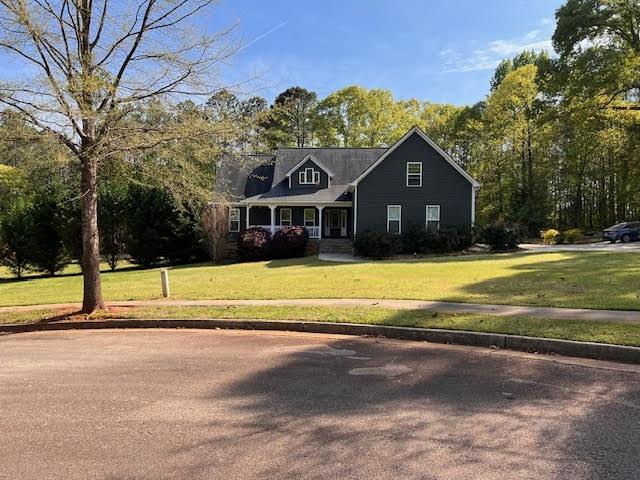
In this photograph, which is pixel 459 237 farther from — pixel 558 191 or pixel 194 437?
pixel 558 191

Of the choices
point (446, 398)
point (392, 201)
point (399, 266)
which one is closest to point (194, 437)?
point (446, 398)

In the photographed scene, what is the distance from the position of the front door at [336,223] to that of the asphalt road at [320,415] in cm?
2989

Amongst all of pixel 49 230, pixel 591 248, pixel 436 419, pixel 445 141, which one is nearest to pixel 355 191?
pixel 591 248

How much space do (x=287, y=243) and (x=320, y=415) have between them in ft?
88.3

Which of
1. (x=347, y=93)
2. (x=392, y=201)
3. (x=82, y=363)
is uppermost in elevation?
(x=347, y=93)

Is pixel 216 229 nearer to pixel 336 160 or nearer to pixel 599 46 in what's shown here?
pixel 336 160

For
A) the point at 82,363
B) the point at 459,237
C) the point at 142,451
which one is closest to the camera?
the point at 142,451

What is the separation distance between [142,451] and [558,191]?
57701mm

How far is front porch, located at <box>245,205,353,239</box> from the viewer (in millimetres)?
36750

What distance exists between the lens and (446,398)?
573 cm

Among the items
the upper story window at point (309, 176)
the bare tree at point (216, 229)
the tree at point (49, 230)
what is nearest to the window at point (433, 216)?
the upper story window at point (309, 176)

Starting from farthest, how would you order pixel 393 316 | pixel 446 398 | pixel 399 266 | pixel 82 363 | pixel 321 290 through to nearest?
1. pixel 399 266
2. pixel 321 290
3. pixel 393 316
4. pixel 82 363
5. pixel 446 398

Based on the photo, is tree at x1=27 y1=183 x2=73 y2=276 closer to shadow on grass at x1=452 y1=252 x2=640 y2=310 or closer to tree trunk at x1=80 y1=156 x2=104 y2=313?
tree trunk at x1=80 y1=156 x2=104 y2=313

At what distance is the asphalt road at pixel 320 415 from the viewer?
4125 mm
